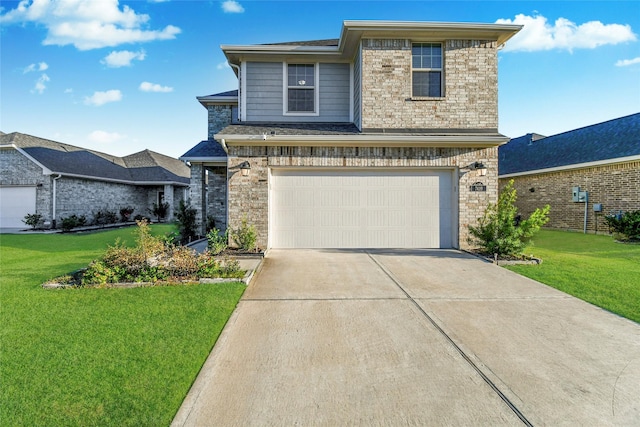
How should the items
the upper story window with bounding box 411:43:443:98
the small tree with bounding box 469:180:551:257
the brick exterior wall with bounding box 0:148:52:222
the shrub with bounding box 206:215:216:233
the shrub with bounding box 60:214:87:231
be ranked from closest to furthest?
1. the small tree with bounding box 469:180:551:257
2. the upper story window with bounding box 411:43:443:98
3. the shrub with bounding box 206:215:216:233
4. the shrub with bounding box 60:214:87:231
5. the brick exterior wall with bounding box 0:148:52:222

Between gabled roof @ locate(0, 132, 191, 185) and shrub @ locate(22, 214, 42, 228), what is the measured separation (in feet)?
7.42

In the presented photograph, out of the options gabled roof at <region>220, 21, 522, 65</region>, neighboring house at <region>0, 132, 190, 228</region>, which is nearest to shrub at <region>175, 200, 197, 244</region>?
Result: gabled roof at <region>220, 21, 522, 65</region>

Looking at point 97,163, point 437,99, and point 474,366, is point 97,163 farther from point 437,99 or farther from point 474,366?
point 474,366

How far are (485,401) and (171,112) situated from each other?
641 inches

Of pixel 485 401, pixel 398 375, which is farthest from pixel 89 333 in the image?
pixel 485 401

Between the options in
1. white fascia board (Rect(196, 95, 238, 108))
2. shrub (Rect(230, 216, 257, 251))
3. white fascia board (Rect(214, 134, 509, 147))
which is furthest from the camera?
white fascia board (Rect(196, 95, 238, 108))

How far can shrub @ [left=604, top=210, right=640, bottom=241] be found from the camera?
10.5 m

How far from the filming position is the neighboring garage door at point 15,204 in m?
15.7

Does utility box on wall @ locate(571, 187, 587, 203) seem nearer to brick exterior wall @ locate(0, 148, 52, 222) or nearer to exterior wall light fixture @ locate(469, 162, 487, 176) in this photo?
exterior wall light fixture @ locate(469, 162, 487, 176)

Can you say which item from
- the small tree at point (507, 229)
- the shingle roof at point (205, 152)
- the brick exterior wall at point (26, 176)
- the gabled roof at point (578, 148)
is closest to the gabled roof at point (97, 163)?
the brick exterior wall at point (26, 176)

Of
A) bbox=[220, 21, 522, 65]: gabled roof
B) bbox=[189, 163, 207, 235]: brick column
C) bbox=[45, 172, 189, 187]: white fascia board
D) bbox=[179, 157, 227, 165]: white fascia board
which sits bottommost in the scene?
bbox=[189, 163, 207, 235]: brick column

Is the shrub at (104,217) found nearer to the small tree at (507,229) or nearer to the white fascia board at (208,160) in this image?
the white fascia board at (208,160)

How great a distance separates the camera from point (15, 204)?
15.8 m

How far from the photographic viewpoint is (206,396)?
8.26 ft
